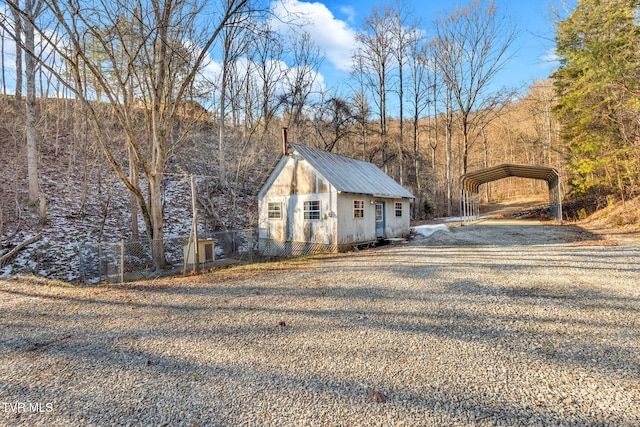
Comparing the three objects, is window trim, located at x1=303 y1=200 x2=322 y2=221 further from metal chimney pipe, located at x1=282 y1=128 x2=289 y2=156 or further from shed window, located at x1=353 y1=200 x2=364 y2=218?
metal chimney pipe, located at x1=282 y1=128 x2=289 y2=156

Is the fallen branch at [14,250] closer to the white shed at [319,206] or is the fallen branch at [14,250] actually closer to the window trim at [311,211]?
the white shed at [319,206]

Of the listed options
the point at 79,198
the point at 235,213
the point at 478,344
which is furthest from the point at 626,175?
the point at 79,198

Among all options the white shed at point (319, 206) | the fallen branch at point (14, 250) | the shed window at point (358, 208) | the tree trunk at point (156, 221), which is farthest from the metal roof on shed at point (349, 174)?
the fallen branch at point (14, 250)

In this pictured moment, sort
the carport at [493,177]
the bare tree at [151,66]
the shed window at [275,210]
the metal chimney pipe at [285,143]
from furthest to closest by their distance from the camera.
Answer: the carport at [493,177] → the shed window at [275,210] → the metal chimney pipe at [285,143] → the bare tree at [151,66]

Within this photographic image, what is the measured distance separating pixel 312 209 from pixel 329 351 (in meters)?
8.31

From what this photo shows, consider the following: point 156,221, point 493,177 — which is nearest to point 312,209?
point 156,221

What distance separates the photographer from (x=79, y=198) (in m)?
14.5

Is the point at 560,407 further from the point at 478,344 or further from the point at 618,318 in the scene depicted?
the point at 618,318

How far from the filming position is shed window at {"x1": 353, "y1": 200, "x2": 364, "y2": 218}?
11.8 meters

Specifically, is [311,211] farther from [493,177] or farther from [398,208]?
[493,177]

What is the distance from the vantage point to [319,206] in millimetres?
11250

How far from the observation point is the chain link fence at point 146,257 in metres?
8.75

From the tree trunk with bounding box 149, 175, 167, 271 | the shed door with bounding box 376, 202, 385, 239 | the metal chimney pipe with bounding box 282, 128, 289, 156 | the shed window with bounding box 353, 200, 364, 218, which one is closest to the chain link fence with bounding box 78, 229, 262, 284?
the tree trunk with bounding box 149, 175, 167, 271

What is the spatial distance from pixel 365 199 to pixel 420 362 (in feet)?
31.4
